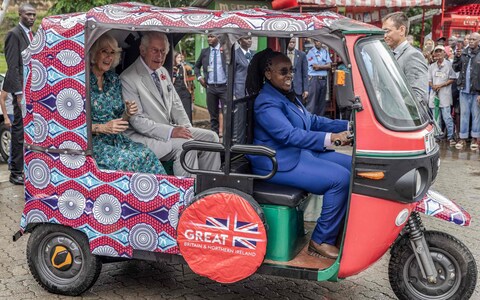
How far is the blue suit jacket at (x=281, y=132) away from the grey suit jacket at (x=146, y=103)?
2.75 ft

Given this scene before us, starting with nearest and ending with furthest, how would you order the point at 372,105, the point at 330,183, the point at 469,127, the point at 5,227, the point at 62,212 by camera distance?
the point at 372,105 < the point at 330,183 < the point at 62,212 < the point at 5,227 < the point at 469,127

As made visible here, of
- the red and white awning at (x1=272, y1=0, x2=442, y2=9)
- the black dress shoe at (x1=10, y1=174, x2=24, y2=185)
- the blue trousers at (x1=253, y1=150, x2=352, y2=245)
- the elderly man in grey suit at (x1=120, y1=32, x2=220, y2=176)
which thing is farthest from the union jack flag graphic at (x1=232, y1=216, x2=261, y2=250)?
the red and white awning at (x1=272, y1=0, x2=442, y2=9)

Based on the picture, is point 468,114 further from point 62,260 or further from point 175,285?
point 62,260

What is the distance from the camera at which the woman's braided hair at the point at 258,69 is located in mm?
5152

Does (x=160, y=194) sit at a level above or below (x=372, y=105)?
below

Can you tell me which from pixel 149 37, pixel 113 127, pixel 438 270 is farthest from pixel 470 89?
pixel 113 127

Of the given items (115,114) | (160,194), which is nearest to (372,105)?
(160,194)

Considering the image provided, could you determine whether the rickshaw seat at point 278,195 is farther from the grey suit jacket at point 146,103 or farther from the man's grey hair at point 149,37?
the man's grey hair at point 149,37

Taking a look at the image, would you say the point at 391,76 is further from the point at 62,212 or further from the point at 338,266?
the point at 62,212

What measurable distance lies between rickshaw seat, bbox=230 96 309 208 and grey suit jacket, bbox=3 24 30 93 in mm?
4299

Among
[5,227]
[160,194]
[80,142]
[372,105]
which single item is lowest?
[5,227]

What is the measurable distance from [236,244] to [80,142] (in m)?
1.35

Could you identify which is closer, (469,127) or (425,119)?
(425,119)

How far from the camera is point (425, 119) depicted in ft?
15.6
